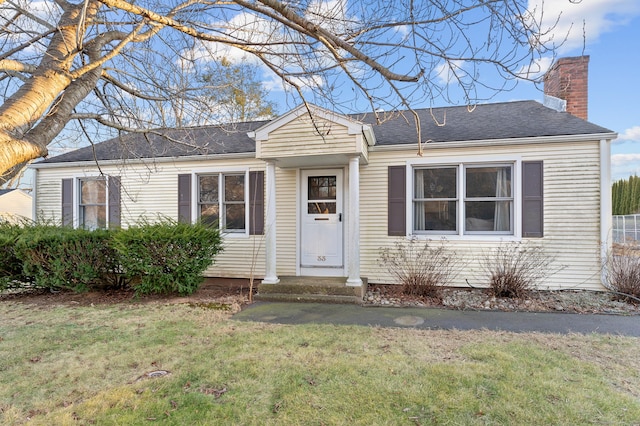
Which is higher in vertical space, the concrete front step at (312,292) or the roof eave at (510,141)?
the roof eave at (510,141)

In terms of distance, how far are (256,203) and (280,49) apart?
4.03 meters

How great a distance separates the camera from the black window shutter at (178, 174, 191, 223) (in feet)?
26.2

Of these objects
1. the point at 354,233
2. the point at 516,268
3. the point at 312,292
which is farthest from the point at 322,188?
the point at 516,268

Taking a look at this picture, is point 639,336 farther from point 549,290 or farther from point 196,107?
point 196,107

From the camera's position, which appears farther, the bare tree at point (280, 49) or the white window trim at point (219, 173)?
the white window trim at point (219, 173)

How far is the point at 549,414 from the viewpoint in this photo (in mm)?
2455

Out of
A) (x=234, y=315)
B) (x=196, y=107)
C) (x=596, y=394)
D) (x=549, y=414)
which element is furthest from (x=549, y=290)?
(x=196, y=107)

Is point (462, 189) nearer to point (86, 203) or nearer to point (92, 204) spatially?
point (92, 204)

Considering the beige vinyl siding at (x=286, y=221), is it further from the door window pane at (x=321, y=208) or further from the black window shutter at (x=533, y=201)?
the black window shutter at (x=533, y=201)

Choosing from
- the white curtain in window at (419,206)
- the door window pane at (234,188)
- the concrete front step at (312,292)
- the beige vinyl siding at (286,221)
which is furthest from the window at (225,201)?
the white curtain in window at (419,206)

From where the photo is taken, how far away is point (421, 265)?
6605mm

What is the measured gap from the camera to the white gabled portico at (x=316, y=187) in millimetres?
6184

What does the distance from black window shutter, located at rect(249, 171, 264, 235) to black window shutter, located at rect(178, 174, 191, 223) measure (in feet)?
5.12

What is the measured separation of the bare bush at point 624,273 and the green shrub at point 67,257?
353 inches
